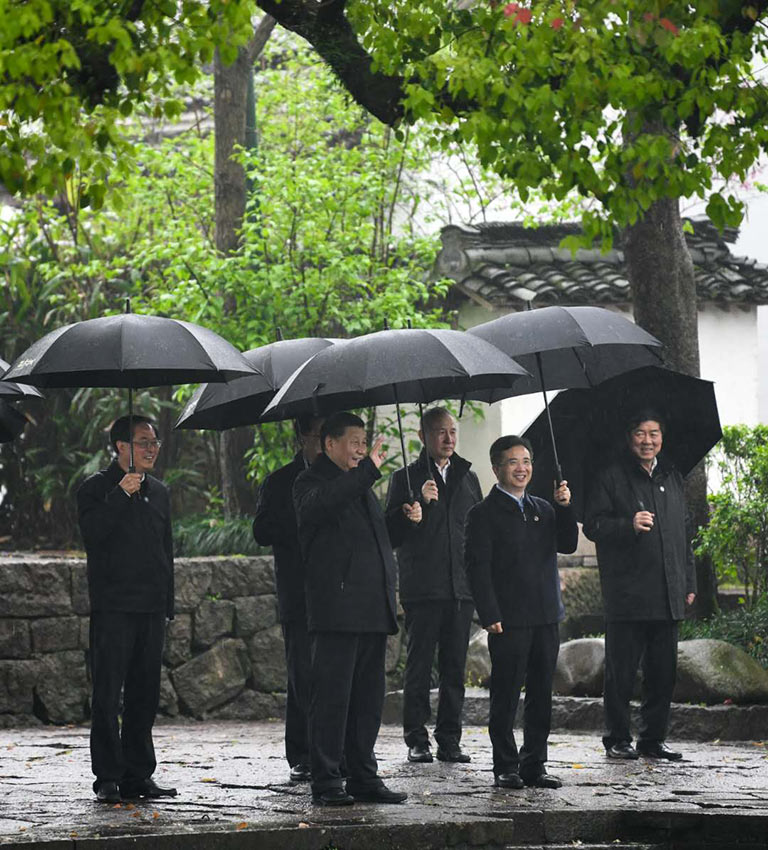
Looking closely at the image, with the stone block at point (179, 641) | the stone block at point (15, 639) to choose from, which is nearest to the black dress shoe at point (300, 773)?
the stone block at point (15, 639)

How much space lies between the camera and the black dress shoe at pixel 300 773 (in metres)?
8.77

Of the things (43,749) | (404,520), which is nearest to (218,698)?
(43,749)

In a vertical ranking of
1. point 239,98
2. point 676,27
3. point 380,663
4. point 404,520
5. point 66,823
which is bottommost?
point 66,823

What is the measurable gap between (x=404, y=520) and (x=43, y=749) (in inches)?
151

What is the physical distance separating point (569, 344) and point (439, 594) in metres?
1.94

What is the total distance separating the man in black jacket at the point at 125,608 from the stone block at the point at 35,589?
15.9ft

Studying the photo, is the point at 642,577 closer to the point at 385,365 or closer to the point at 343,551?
the point at 343,551

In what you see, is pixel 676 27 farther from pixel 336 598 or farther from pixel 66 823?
pixel 66 823

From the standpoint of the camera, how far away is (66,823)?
7.33 metres

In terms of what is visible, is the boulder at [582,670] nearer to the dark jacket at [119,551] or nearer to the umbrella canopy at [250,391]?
the umbrella canopy at [250,391]

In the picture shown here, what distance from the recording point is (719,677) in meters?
11.4

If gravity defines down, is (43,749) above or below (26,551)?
below

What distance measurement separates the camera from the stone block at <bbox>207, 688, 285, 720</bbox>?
1409cm

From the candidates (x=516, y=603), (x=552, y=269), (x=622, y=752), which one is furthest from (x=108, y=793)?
(x=552, y=269)
